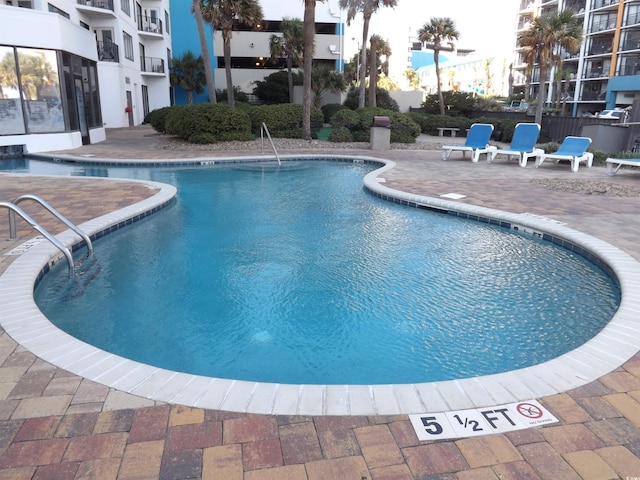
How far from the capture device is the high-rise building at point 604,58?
3709cm

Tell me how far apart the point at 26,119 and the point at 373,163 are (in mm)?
10388

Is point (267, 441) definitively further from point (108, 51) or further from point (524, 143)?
point (108, 51)

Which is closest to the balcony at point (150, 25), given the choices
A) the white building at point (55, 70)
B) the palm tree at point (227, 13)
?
the white building at point (55, 70)

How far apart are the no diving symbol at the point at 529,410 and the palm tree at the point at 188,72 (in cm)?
3665

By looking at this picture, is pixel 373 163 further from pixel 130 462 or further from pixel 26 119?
pixel 130 462

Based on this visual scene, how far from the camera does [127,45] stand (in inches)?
1108

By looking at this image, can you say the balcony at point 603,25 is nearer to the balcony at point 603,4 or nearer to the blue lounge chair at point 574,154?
the balcony at point 603,4

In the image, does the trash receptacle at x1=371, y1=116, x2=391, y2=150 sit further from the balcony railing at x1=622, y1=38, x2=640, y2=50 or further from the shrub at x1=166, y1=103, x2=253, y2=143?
the balcony railing at x1=622, y1=38, x2=640, y2=50

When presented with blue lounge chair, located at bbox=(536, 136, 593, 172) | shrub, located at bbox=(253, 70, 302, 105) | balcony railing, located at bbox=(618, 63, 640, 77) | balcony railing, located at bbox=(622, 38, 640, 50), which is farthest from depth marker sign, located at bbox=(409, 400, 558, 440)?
balcony railing, located at bbox=(622, 38, 640, 50)

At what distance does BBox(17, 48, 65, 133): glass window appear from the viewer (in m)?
14.2

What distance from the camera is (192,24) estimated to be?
36625 millimetres

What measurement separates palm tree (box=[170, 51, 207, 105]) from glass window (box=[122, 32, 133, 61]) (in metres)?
6.48

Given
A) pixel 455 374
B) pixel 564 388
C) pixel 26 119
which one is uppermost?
pixel 26 119

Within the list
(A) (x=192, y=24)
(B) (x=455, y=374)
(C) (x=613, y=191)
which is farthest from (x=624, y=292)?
(A) (x=192, y=24)
